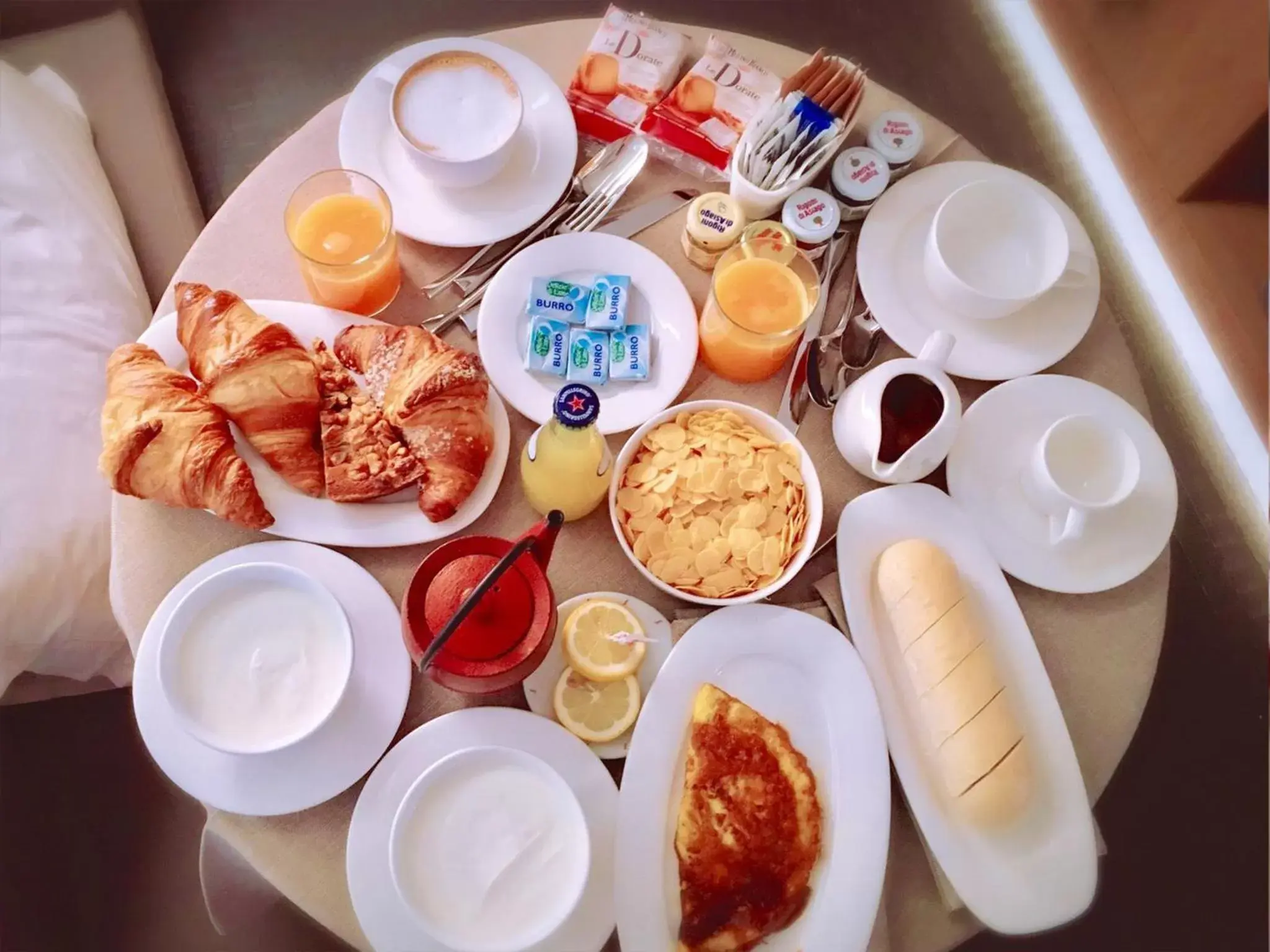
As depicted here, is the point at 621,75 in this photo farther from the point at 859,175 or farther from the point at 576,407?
the point at 576,407

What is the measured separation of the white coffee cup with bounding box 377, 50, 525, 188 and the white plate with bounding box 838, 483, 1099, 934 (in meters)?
0.64

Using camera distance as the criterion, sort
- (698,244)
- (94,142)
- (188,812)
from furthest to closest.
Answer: (94,142) → (188,812) → (698,244)

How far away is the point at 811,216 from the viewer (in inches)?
44.0

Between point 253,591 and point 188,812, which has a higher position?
point 253,591

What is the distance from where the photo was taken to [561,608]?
95 cm

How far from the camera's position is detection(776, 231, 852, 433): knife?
1079 mm

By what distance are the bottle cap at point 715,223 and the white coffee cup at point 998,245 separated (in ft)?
0.82

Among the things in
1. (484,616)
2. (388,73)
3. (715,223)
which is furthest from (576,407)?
A: (388,73)

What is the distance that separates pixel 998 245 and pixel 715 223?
0.37m

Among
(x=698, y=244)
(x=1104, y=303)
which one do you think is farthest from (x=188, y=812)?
(x=1104, y=303)

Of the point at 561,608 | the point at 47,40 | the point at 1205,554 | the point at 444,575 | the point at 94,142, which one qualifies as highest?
the point at 47,40

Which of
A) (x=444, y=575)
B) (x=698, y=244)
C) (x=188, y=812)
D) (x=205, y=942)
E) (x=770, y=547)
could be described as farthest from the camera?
(x=188, y=812)

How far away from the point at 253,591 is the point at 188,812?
760 millimetres

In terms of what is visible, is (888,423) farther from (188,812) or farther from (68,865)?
(68,865)
